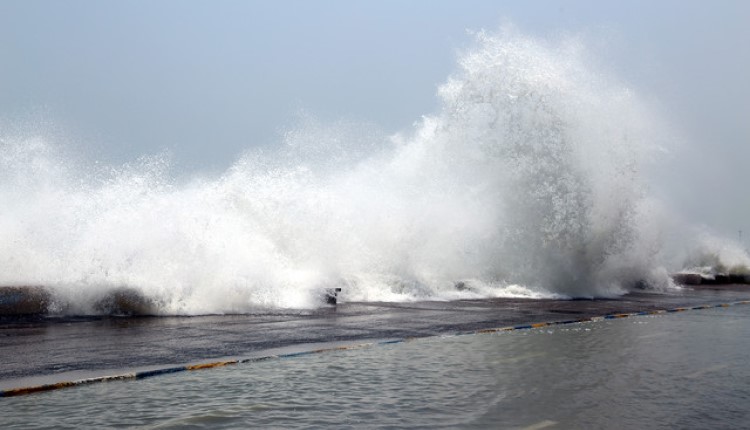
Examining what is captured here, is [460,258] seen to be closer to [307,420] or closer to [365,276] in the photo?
[365,276]

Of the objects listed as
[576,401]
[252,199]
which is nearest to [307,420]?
[576,401]

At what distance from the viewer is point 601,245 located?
90.5ft

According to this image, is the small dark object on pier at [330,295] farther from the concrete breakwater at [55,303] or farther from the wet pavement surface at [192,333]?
the concrete breakwater at [55,303]

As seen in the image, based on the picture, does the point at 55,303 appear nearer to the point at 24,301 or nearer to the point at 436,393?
the point at 24,301

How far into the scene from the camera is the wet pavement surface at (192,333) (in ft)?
25.6

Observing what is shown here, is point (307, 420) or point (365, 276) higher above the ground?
point (365, 276)


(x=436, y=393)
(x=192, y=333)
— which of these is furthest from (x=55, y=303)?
(x=436, y=393)

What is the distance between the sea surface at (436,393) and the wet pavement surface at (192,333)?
1.03 metres

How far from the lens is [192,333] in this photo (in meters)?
10.8

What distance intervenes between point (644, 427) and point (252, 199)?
57.1 feet

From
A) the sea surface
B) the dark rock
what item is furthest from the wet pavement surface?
the sea surface

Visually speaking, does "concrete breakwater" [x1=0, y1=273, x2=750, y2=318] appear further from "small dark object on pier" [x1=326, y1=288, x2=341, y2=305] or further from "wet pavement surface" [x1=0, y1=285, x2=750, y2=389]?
"small dark object on pier" [x1=326, y1=288, x2=341, y2=305]

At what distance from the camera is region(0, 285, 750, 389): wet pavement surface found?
25.6 ft

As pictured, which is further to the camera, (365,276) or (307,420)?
(365,276)
